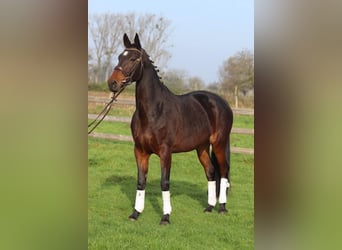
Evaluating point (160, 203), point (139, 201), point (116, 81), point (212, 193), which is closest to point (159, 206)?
point (160, 203)

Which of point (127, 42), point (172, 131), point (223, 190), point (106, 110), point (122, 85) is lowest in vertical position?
point (223, 190)

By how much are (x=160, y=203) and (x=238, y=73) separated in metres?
0.73

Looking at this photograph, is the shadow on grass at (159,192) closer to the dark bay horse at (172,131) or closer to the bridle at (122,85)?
the dark bay horse at (172,131)

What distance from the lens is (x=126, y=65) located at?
1660mm

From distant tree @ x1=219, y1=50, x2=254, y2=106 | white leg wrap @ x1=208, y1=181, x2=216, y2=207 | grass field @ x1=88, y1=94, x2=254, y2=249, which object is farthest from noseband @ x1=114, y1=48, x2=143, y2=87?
white leg wrap @ x1=208, y1=181, x2=216, y2=207

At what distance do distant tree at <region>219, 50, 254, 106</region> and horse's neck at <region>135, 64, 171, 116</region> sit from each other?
0.31m

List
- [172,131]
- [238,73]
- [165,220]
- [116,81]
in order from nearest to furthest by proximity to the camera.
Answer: [238,73] → [116,81] → [165,220] → [172,131]

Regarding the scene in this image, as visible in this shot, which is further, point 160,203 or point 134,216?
point 160,203

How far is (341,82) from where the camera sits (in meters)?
0.97

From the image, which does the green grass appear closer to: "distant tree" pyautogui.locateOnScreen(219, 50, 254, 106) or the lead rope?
the lead rope

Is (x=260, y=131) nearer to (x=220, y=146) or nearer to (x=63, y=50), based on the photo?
(x=63, y=50)

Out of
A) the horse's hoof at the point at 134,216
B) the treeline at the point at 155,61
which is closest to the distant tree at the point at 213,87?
the treeline at the point at 155,61

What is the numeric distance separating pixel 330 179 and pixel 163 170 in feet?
3.01

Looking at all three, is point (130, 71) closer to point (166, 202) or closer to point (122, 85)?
point (122, 85)
